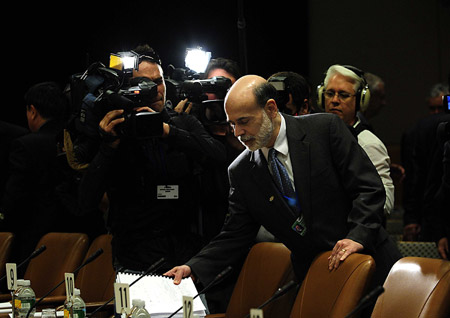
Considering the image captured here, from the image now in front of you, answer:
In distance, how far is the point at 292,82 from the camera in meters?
3.48

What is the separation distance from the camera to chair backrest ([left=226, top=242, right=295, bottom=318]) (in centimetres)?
287

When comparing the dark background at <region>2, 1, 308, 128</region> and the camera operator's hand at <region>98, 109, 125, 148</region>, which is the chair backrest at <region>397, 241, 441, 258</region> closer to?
the dark background at <region>2, 1, 308, 128</region>

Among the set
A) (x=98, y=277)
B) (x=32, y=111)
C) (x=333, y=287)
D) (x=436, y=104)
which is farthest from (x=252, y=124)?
(x=436, y=104)

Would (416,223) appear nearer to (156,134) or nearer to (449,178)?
(449,178)

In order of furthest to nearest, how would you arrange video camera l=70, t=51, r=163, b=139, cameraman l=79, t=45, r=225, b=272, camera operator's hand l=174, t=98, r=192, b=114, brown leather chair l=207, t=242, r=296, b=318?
camera operator's hand l=174, t=98, r=192, b=114
cameraman l=79, t=45, r=225, b=272
video camera l=70, t=51, r=163, b=139
brown leather chair l=207, t=242, r=296, b=318

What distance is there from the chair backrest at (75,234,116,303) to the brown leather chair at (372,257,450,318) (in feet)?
5.50

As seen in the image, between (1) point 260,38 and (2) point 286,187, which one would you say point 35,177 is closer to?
(2) point 286,187

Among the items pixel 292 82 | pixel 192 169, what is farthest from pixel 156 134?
pixel 292 82

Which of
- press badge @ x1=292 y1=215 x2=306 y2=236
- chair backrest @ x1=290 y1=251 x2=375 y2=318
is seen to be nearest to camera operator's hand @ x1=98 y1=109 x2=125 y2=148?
press badge @ x1=292 y1=215 x2=306 y2=236

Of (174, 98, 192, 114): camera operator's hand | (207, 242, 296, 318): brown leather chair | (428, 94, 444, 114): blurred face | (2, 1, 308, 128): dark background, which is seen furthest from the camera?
(2, 1, 308, 128): dark background

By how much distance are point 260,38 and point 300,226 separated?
4.19 meters

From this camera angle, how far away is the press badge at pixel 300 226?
270cm

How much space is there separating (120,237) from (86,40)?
2.72m

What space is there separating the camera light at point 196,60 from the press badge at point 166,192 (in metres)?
0.71
